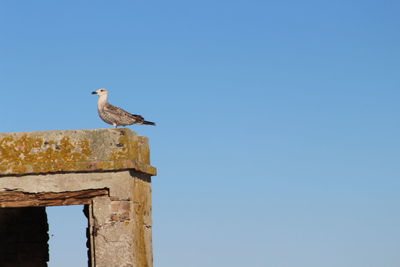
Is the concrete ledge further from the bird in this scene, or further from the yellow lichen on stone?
the bird

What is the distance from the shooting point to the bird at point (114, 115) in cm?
1016

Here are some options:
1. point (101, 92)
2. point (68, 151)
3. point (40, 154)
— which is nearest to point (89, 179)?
point (68, 151)

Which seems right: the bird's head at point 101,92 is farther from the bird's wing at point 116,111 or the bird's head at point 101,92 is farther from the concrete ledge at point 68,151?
the concrete ledge at point 68,151

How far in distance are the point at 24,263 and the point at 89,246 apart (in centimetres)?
268

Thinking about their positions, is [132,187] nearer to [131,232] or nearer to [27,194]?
[131,232]

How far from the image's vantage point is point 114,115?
10172mm

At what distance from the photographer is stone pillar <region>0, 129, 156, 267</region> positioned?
9172mm

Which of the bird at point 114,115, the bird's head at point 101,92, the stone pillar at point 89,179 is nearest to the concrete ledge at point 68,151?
the stone pillar at point 89,179

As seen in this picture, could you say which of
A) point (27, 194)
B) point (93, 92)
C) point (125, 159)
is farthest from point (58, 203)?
point (93, 92)

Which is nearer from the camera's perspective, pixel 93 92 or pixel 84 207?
pixel 84 207

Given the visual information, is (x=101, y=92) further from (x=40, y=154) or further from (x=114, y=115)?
(x=40, y=154)

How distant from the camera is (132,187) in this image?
9273mm

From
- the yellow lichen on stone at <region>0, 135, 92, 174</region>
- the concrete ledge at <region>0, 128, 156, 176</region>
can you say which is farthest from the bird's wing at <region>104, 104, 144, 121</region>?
the yellow lichen on stone at <region>0, 135, 92, 174</region>

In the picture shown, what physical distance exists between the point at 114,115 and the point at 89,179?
1234 millimetres
